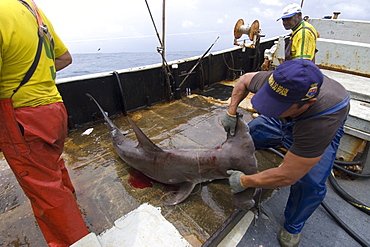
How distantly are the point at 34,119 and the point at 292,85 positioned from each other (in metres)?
2.02

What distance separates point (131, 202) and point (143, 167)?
1.62ft

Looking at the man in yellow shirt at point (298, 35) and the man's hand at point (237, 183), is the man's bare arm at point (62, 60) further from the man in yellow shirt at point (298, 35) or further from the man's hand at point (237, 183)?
the man in yellow shirt at point (298, 35)

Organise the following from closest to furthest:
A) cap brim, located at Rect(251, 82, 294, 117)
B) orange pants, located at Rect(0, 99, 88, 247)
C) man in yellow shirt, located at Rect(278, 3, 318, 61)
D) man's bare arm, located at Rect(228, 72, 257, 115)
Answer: cap brim, located at Rect(251, 82, 294, 117)
orange pants, located at Rect(0, 99, 88, 247)
man's bare arm, located at Rect(228, 72, 257, 115)
man in yellow shirt, located at Rect(278, 3, 318, 61)

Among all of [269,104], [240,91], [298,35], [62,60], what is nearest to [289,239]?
[269,104]

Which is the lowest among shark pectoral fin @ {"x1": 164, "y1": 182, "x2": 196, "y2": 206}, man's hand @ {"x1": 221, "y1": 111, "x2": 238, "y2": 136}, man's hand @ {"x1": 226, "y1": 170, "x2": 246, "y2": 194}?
shark pectoral fin @ {"x1": 164, "y1": 182, "x2": 196, "y2": 206}

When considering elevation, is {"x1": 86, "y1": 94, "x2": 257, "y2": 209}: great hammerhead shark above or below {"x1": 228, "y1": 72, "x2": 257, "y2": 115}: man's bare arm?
below

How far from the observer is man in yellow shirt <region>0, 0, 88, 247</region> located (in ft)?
5.10

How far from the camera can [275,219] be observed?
8.37 ft

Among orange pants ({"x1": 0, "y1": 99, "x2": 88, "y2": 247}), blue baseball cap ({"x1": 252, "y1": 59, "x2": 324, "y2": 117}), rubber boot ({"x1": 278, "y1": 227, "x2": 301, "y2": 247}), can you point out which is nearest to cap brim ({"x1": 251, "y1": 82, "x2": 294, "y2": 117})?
blue baseball cap ({"x1": 252, "y1": 59, "x2": 324, "y2": 117})

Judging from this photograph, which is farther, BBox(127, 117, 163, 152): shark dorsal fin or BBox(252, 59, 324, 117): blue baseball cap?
BBox(127, 117, 163, 152): shark dorsal fin

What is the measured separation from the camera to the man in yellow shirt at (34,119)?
1.55 m

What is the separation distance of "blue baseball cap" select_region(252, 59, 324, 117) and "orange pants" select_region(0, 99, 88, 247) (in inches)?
73.0

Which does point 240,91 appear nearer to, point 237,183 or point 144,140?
point 237,183

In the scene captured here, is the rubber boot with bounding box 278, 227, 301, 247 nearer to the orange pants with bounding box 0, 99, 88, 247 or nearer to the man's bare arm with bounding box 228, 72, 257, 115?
the man's bare arm with bounding box 228, 72, 257, 115
